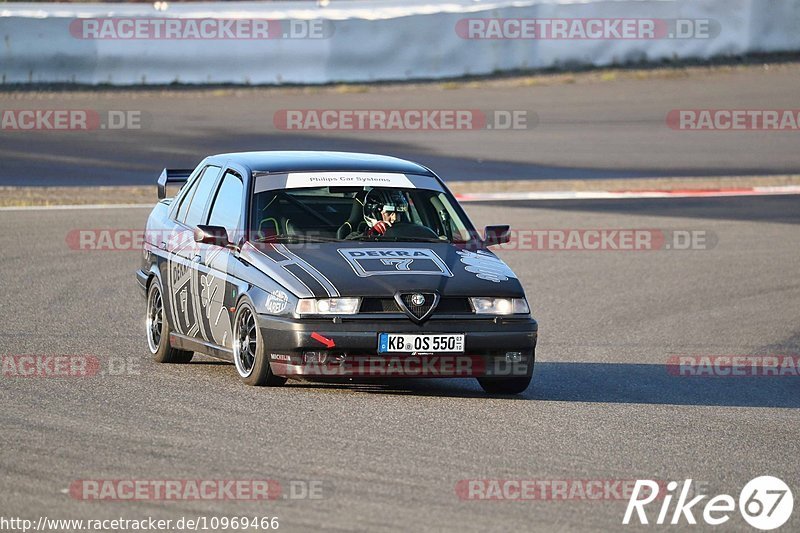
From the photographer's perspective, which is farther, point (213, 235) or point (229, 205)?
point (229, 205)

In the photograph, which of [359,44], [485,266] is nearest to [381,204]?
[485,266]

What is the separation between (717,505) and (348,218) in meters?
3.87

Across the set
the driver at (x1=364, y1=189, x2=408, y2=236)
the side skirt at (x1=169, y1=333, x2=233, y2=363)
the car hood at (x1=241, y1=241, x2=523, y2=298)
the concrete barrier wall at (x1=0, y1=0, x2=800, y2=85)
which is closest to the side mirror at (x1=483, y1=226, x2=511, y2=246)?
the car hood at (x1=241, y1=241, x2=523, y2=298)

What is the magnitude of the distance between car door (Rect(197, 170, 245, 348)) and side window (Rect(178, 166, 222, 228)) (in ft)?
0.56

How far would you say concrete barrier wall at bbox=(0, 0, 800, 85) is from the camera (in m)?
31.9

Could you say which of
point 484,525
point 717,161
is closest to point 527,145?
point 717,161

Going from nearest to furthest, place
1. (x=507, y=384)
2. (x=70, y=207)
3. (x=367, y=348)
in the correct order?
(x=367, y=348), (x=507, y=384), (x=70, y=207)

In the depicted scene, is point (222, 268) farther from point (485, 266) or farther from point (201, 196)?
point (485, 266)

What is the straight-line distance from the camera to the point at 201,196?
1037 centimetres

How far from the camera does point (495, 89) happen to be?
33125mm

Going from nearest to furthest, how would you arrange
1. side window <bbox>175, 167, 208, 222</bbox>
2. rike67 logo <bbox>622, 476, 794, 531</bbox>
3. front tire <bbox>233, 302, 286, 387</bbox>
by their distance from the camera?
rike67 logo <bbox>622, 476, 794, 531</bbox>, front tire <bbox>233, 302, 286, 387</bbox>, side window <bbox>175, 167, 208, 222</bbox>

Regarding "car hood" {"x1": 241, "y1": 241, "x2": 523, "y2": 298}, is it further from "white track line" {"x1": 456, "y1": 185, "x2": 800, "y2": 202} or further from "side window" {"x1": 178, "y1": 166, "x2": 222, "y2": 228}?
"white track line" {"x1": 456, "y1": 185, "x2": 800, "y2": 202}

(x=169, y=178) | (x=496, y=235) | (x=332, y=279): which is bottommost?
(x=332, y=279)

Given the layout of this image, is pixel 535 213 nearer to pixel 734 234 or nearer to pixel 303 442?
pixel 734 234
